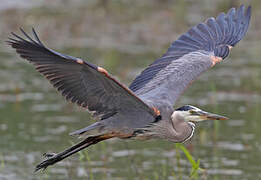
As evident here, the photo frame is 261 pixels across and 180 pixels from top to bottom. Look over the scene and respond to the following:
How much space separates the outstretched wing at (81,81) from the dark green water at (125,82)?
0.83m

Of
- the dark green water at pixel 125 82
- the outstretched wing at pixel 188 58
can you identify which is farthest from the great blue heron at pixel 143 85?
the dark green water at pixel 125 82

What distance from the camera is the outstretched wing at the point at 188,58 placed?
7.07 metres

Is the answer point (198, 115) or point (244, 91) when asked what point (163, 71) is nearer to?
point (198, 115)

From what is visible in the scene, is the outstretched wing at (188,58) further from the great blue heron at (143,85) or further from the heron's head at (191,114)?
the heron's head at (191,114)

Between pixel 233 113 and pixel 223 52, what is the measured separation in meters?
2.70

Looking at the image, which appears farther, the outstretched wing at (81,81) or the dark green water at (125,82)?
the dark green water at (125,82)

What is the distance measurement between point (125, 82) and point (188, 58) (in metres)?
3.90

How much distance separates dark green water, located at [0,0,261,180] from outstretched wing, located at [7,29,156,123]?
83cm

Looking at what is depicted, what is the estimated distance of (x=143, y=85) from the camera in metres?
7.35

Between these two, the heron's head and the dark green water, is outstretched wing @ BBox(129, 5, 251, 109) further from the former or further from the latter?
the dark green water

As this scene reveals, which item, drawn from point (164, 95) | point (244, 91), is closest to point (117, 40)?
point (244, 91)

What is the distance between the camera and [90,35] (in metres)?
15.0

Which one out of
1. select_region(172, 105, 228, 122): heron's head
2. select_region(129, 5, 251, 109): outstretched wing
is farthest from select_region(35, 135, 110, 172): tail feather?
select_region(172, 105, 228, 122): heron's head

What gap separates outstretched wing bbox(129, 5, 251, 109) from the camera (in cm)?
707
